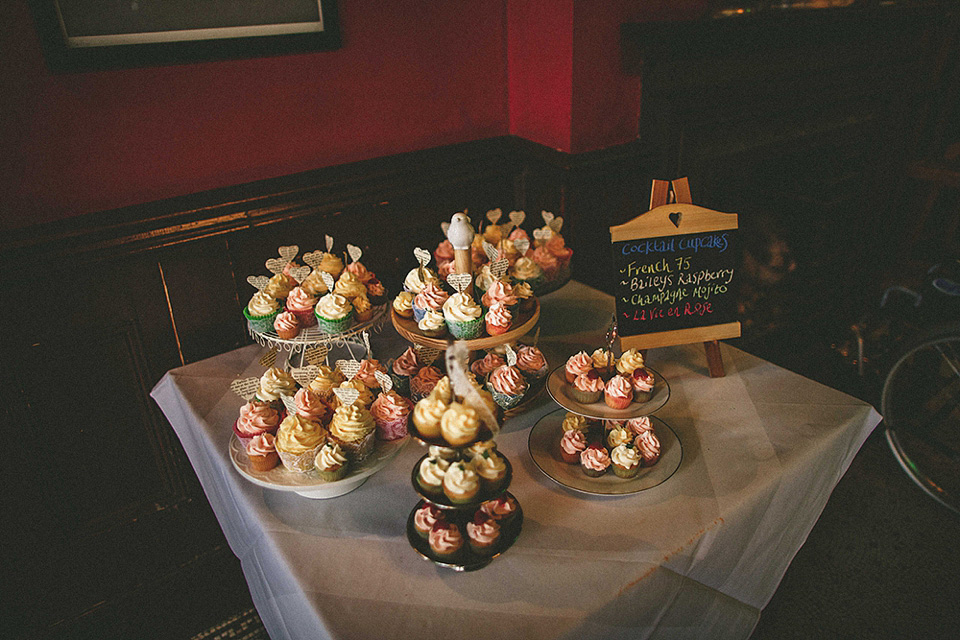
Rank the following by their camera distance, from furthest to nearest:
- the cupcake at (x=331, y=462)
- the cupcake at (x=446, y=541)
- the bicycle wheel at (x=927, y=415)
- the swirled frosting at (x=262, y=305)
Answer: the bicycle wheel at (x=927, y=415)
the swirled frosting at (x=262, y=305)
the cupcake at (x=331, y=462)
the cupcake at (x=446, y=541)

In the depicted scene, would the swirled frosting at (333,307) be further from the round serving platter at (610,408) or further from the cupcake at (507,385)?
the round serving platter at (610,408)

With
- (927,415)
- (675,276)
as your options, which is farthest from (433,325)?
(927,415)

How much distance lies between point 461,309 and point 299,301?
537mm

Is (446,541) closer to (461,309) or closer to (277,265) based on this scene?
(461,309)

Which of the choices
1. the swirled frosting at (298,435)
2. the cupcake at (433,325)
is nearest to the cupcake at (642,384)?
the cupcake at (433,325)

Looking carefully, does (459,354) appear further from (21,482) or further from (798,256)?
(798,256)

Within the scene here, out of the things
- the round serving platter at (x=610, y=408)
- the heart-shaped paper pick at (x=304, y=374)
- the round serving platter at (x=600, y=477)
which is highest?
the heart-shaped paper pick at (x=304, y=374)

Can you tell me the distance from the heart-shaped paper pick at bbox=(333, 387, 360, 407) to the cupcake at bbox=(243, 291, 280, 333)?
520 mm

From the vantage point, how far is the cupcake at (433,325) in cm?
162

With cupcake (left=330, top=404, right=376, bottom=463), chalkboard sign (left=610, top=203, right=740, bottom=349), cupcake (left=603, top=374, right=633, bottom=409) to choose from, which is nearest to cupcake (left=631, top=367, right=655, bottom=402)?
cupcake (left=603, top=374, right=633, bottom=409)

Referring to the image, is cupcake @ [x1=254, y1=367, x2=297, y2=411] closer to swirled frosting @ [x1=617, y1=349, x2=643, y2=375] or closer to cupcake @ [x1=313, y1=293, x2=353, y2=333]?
cupcake @ [x1=313, y1=293, x2=353, y2=333]

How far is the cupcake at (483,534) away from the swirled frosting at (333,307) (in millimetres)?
762

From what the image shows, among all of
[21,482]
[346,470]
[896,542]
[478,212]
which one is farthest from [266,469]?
[896,542]

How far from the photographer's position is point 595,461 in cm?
145
